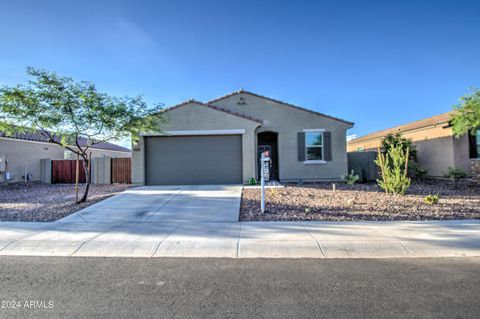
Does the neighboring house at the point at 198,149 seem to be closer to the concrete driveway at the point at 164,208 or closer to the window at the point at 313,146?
the concrete driveway at the point at 164,208

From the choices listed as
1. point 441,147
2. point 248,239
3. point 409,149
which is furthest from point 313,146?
point 248,239

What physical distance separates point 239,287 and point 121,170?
1413 cm

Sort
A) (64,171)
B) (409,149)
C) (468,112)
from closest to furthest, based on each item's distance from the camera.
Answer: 1. (468,112)
2. (409,149)
3. (64,171)

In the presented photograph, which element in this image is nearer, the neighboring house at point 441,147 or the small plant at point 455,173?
the small plant at point 455,173

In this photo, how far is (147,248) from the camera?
5.19 meters

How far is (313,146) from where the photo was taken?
15.0 m

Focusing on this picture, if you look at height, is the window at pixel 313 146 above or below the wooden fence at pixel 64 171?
above

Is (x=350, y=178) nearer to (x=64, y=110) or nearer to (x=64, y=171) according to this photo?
(x=64, y=110)

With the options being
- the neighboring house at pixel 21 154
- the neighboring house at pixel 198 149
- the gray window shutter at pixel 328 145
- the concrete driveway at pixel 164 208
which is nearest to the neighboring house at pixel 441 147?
the gray window shutter at pixel 328 145

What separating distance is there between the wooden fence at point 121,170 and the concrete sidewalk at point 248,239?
888cm

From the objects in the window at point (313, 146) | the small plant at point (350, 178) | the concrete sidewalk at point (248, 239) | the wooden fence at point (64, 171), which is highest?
the window at point (313, 146)

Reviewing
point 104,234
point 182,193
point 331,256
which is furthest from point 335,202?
point 104,234

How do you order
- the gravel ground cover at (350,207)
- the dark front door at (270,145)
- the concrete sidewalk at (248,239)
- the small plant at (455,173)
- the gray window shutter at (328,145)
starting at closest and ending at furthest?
the concrete sidewalk at (248,239)
the gravel ground cover at (350,207)
the small plant at (455,173)
the gray window shutter at (328,145)
the dark front door at (270,145)

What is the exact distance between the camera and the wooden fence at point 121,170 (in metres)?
15.7
